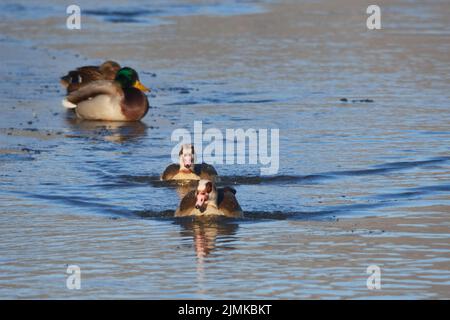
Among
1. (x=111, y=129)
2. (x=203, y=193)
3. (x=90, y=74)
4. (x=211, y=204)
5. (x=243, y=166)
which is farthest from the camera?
(x=90, y=74)

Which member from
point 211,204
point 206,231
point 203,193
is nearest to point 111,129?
point 211,204

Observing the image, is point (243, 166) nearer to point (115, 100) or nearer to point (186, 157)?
A: point (186, 157)

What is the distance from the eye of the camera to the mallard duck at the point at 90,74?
21.7 metres

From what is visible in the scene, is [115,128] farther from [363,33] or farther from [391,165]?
[363,33]

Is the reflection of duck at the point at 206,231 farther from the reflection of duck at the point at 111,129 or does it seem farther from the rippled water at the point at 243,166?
the reflection of duck at the point at 111,129

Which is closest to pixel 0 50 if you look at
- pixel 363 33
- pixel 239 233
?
pixel 363 33

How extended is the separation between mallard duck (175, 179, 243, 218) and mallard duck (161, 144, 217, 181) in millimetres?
1601

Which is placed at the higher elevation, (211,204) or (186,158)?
(186,158)

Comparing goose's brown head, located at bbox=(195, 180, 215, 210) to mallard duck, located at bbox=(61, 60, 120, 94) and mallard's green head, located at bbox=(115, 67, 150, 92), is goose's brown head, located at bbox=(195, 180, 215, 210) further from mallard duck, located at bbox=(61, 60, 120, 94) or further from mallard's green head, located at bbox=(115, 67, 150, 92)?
mallard duck, located at bbox=(61, 60, 120, 94)

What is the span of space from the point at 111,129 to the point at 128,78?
1.19 m

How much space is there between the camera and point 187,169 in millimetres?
14906

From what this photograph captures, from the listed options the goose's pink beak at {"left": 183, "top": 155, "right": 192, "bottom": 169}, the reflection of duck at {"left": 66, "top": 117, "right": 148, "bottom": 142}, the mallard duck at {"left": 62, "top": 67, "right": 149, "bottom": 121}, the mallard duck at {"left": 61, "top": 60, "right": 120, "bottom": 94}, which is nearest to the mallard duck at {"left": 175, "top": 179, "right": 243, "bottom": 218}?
the goose's pink beak at {"left": 183, "top": 155, "right": 192, "bottom": 169}

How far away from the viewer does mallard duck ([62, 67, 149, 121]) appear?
2023 cm
